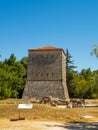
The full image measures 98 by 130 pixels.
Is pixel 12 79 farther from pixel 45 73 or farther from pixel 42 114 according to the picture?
pixel 42 114

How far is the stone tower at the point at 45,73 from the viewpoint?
179 ft

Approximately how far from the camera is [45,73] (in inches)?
2167

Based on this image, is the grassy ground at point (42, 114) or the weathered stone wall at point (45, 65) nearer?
the grassy ground at point (42, 114)

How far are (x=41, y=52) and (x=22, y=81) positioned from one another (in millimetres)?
13904

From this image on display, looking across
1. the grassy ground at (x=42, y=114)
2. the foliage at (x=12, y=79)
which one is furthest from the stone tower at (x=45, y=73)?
the grassy ground at (x=42, y=114)

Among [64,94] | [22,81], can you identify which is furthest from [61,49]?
[22,81]

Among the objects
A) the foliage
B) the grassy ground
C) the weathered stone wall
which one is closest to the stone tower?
the weathered stone wall

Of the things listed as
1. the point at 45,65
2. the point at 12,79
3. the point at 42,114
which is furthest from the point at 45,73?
the point at 42,114

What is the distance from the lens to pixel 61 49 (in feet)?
181

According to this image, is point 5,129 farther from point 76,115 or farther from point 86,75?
point 86,75

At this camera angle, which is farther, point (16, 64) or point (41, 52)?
point (16, 64)

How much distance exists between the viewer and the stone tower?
54.5 metres

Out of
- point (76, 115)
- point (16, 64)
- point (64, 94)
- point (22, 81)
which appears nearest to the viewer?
point (76, 115)

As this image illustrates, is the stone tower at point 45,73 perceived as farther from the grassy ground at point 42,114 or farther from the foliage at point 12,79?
the grassy ground at point 42,114
